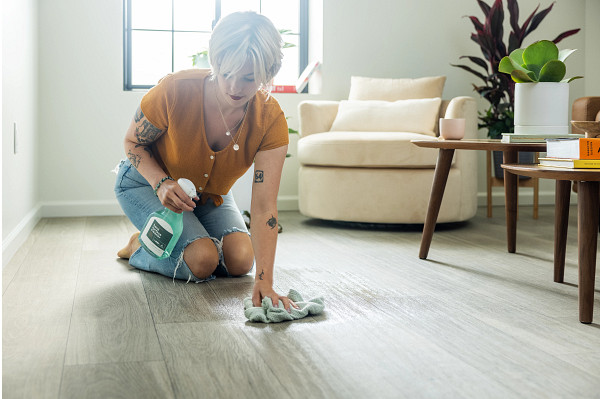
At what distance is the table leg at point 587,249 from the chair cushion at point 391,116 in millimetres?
1886

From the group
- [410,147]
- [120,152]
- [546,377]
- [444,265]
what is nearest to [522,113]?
[444,265]

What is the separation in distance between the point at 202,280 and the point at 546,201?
10.00 ft

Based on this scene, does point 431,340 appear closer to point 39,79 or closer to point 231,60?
point 231,60

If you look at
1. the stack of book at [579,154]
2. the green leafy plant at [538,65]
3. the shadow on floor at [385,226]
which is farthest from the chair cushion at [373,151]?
the stack of book at [579,154]

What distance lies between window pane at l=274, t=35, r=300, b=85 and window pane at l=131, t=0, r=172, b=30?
29.3 inches

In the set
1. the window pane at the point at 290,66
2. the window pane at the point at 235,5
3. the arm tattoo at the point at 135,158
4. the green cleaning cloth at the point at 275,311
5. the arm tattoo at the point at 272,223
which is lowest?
the green cleaning cloth at the point at 275,311

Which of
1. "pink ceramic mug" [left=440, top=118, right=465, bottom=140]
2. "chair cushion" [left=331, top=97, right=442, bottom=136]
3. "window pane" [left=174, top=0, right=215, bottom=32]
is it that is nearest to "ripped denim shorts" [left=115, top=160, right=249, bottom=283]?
"pink ceramic mug" [left=440, top=118, right=465, bottom=140]

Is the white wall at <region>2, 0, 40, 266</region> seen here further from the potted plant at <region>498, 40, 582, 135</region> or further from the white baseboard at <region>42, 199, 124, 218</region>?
the potted plant at <region>498, 40, 582, 135</region>

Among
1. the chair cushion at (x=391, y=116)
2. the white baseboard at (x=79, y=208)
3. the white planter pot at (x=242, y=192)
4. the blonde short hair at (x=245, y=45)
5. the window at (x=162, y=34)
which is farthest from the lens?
the window at (x=162, y=34)

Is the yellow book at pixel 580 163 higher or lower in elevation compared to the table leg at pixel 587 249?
higher

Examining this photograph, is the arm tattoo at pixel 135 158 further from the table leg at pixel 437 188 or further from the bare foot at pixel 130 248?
the table leg at pixel 437 188

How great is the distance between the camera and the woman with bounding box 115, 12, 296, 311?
1.61 m

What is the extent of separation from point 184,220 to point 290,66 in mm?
2430

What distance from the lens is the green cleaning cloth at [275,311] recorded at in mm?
1602
